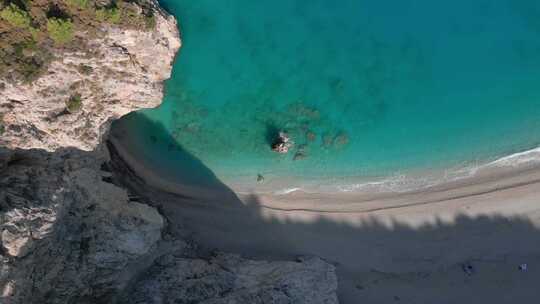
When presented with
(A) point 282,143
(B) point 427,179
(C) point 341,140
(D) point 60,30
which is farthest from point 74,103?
(B) point 427,179

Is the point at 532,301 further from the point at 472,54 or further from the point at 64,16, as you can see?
the point at 64,16

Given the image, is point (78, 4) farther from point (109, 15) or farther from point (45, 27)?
point (45, 27)

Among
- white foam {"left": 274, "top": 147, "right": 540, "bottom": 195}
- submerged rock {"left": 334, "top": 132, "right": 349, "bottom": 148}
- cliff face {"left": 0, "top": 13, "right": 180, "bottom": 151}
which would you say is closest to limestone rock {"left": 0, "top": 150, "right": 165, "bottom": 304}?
cliff face {"left": 0, "top": 13, "right": 180, "bottom": 151}

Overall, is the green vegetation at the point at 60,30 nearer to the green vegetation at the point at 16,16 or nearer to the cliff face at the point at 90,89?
the cliff face at the point at 90,89

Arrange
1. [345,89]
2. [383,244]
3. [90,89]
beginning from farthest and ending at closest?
[383,244], [345,89], [90,89]

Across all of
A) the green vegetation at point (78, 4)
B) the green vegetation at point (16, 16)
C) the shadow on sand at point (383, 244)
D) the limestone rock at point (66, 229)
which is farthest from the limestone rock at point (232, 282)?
the green vegetation at point (78, 4)

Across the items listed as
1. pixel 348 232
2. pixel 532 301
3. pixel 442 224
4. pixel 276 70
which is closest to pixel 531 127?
pixel 442 224
